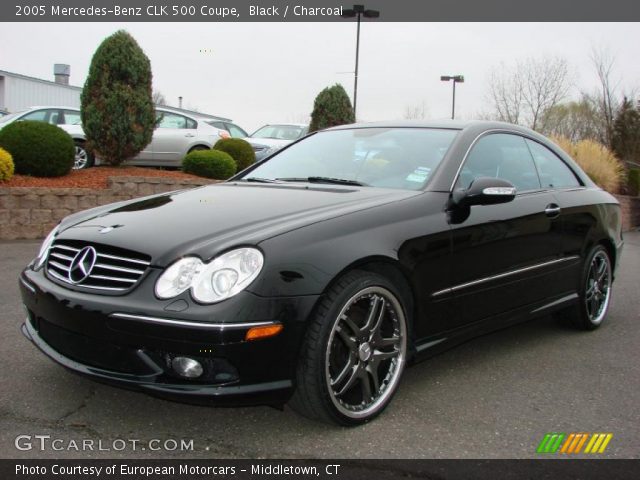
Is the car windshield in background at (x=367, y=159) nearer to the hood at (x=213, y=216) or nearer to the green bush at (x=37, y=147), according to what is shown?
the hood at (x=213, y=216)

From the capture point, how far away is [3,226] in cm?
865

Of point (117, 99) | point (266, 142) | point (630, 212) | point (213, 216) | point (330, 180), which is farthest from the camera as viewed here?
point (266, 142)

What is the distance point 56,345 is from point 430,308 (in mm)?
1838

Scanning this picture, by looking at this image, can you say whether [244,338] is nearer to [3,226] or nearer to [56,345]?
[56,345]

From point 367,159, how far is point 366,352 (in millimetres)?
1434

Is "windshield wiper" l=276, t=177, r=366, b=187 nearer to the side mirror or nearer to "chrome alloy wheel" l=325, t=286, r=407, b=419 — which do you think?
the side mirror

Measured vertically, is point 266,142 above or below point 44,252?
above

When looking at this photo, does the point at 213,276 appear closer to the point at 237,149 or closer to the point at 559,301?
the point at 559,301

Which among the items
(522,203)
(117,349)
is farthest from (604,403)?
(117,349)

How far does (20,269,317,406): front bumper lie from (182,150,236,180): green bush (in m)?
8.95

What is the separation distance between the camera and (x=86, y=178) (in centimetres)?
998

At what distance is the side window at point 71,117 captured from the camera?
13109 millimetres
